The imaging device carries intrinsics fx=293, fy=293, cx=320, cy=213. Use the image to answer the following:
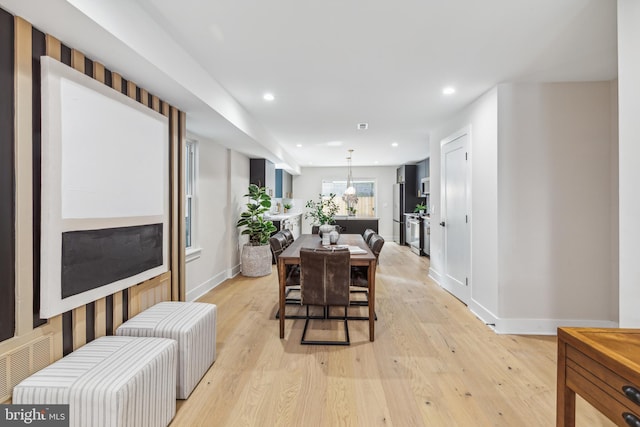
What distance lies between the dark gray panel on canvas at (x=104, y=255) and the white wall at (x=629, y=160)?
9.72 ft

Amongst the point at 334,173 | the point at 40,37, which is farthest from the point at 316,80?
the point at 334,173

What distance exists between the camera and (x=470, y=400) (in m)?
1.92

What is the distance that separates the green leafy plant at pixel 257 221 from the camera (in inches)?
200

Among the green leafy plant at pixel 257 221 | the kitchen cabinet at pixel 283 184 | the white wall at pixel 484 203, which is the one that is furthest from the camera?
the kitchen cabinet at pixel 283 184

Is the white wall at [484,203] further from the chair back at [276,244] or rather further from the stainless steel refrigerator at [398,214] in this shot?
the stainless steel refrigerator at [398,214]

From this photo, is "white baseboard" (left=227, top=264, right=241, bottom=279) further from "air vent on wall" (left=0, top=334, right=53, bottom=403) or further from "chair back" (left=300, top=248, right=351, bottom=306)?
"air vent on wall" (left=0, top=334, right=53, bottom=403)

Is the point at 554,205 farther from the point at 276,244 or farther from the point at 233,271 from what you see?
the point at 233,271

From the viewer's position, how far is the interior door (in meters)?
3.67

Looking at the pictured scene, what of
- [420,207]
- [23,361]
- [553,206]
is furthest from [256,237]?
[420,207]

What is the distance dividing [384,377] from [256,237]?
3499 millimetres

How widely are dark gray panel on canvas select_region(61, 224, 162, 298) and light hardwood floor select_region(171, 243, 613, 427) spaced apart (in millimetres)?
951

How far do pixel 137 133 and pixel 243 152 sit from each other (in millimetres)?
3009

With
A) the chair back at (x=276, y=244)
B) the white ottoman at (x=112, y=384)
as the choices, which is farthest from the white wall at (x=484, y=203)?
the white ottoman at (x=112, y=384)

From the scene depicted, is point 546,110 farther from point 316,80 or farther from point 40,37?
point 40,37
